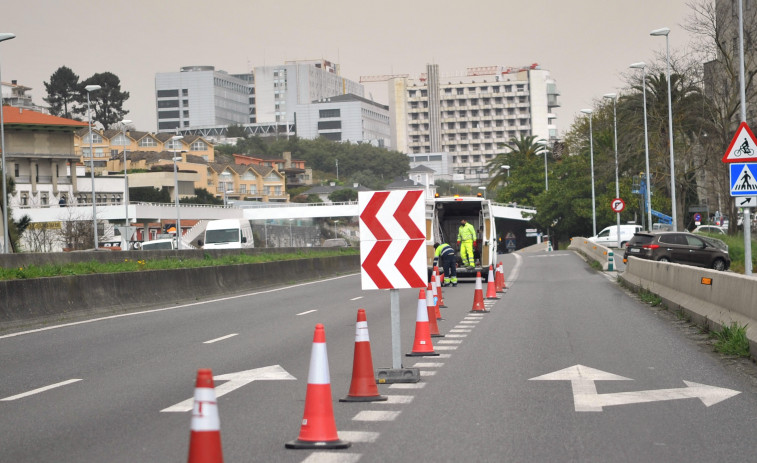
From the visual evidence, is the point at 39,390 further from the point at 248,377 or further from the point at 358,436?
the point at 358,436

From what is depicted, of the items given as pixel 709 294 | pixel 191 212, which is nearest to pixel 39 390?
pixel 709 294

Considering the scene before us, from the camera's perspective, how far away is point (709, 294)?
16.5 meters

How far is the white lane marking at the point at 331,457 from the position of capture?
23.6 feet

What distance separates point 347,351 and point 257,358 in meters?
1.25

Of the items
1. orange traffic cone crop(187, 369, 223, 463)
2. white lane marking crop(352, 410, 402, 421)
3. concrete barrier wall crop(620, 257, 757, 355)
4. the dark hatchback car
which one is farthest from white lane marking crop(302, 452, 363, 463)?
the dark hatchback car

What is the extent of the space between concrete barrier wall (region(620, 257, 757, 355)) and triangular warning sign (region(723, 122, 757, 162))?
7.00 ft

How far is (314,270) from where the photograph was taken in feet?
131

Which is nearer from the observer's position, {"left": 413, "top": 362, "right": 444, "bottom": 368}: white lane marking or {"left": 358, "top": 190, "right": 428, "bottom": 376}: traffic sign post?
{"left": 358, "top": 190, "right": 428, "bottom": 376}: traffic sign post

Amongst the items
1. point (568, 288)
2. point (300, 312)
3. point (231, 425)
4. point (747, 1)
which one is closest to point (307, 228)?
point (747, 1)

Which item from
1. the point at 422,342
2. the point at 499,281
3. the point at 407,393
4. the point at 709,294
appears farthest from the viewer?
the point at 499,281

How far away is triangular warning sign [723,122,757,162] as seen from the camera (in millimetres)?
19047

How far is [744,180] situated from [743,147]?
0.61 m

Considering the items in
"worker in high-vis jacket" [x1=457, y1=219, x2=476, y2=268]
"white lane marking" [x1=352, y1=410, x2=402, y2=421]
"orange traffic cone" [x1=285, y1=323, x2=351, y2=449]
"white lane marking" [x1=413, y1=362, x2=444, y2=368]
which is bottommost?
"white lane marking" [x1=413, y1=362, x2=444, y2=368]

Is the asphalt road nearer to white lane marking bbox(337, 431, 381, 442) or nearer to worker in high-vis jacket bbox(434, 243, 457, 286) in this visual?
white lane marking bbox(337, 431, 381, 442)
